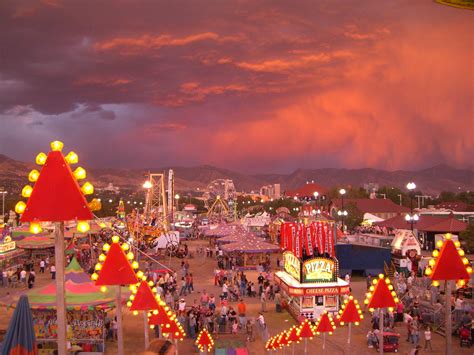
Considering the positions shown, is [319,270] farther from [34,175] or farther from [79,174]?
[34,175]

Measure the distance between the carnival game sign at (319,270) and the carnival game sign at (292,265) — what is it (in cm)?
33

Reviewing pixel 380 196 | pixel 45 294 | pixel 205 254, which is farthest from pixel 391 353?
pixel 380 196

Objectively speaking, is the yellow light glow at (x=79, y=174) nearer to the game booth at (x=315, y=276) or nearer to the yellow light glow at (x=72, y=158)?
the yellow light glow at (x=72, y=158)

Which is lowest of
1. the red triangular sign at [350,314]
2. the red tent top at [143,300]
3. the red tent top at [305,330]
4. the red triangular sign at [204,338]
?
the red triangular sign at [204,338]

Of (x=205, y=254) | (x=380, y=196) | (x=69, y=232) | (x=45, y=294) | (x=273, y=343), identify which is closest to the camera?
(x=273, y=343)

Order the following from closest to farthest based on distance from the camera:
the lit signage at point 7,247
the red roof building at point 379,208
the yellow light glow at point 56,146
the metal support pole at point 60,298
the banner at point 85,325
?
1. the metal support pole at point 60,298
2. the yellow light glow at point 56,146
3. the banner at point 85,325
4. the lit signage at point 7,247
5. the red roof building at point 379,208

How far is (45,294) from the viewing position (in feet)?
54.1

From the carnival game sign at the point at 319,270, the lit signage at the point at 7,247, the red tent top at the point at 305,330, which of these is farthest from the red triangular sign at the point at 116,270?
the lit signage at the point at 7,247

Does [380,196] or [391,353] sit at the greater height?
[380,196]

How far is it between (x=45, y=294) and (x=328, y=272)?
10152 mm

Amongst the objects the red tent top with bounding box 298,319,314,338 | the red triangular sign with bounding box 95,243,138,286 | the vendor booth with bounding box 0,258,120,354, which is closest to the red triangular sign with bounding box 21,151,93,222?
the red triangular sign with bounding box 95,243,138,286

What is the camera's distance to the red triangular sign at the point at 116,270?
366 inches

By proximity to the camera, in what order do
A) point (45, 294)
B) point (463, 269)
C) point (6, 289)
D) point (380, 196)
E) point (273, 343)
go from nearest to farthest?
point (463, 269) → point (273, 343) → point (45, 294) → point (6, 289) → point (380, 196)

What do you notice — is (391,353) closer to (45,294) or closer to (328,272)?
(328,272)
